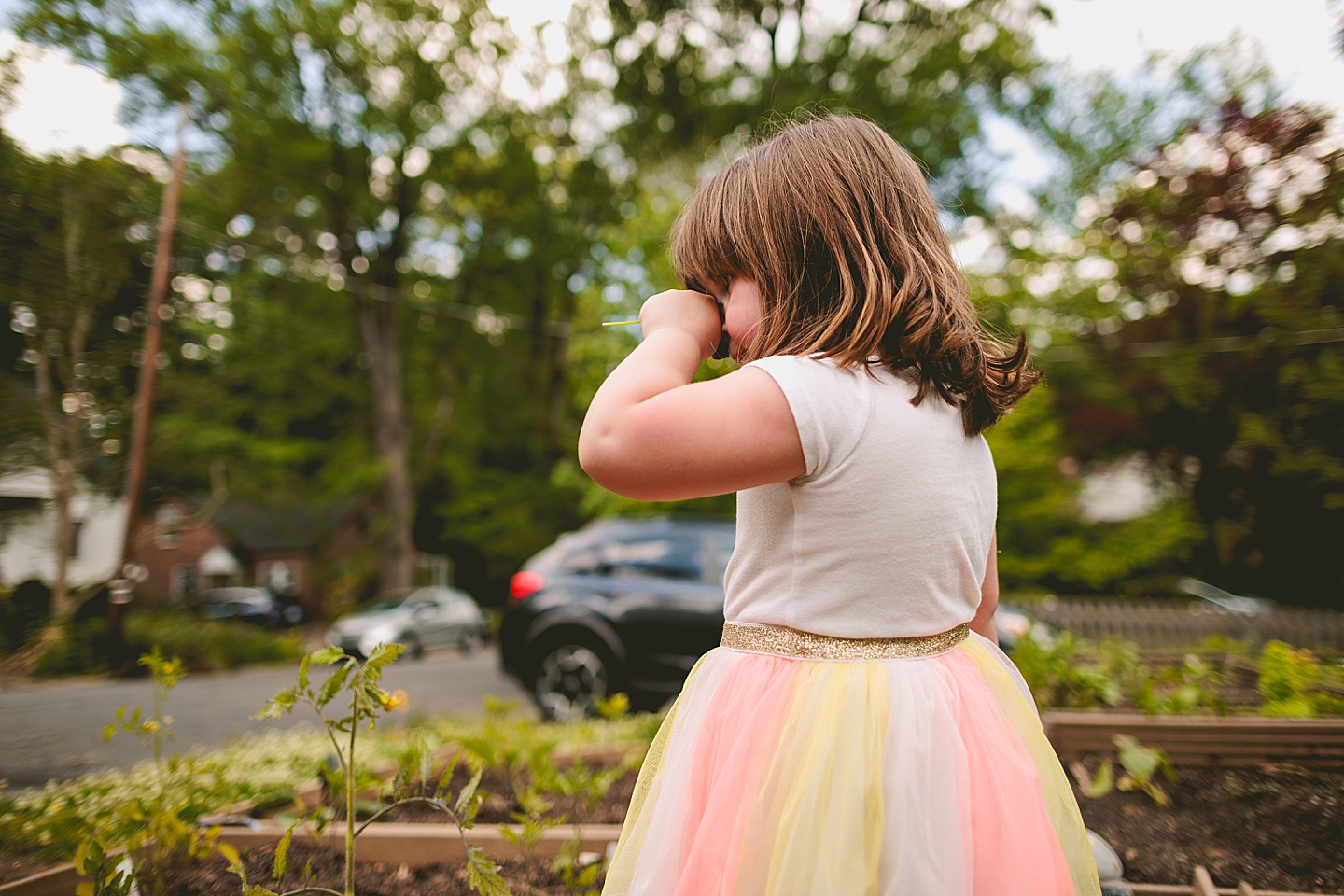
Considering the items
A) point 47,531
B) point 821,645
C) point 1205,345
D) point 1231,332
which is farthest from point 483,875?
point 1205,345

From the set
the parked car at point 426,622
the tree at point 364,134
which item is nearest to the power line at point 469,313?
the tree at point 364,134

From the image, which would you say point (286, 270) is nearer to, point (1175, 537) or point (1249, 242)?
point (1249, 242)

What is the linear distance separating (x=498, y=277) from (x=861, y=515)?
2197cm

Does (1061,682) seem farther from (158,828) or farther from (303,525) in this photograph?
(303,525)

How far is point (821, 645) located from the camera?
0.99 metres

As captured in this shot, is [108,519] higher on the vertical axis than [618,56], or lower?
lower

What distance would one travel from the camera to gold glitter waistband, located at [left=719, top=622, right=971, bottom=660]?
0.98 meters

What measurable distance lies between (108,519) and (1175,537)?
51.8 feet

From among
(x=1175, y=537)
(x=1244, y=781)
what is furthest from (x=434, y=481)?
(x=1244, y=781)

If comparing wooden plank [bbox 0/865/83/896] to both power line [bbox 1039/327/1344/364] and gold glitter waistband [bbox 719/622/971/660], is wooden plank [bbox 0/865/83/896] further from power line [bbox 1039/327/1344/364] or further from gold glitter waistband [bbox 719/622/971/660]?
power line [bbox 1039/327/1344/364]

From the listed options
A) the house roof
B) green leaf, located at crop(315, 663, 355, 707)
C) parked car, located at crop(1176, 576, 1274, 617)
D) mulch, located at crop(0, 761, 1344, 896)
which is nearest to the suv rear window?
mulch, located at crop(0, 761, 1344, 896)

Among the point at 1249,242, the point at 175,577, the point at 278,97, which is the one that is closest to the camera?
the point at 175,577

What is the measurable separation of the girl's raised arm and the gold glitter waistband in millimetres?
224

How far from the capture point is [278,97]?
16219 millimetres
